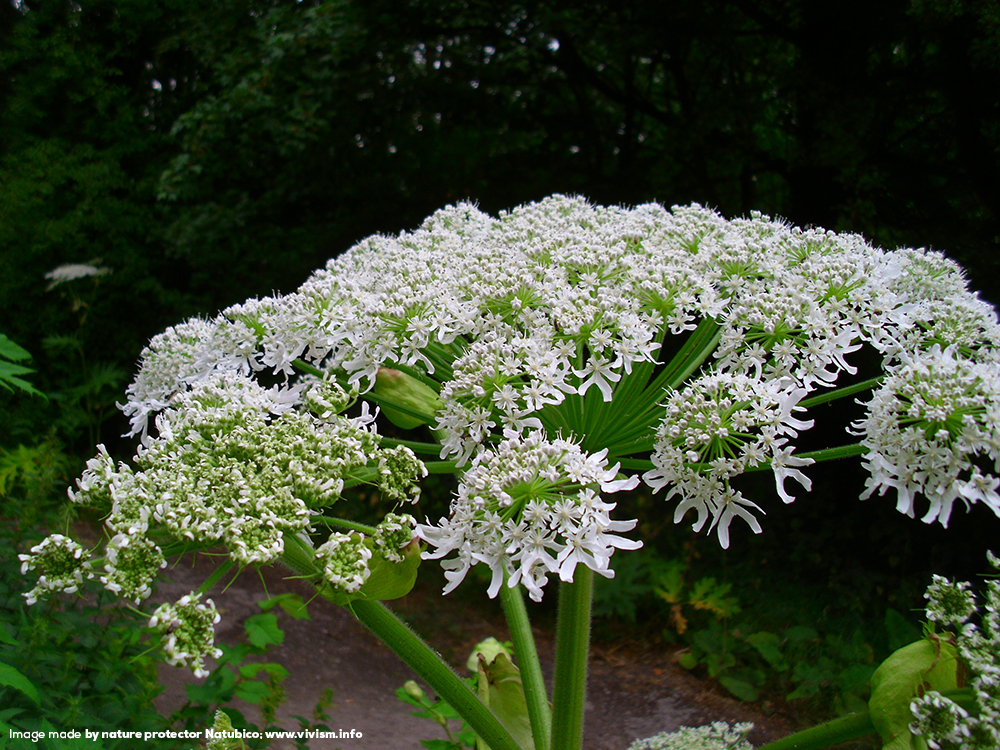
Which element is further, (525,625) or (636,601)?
(636,601)

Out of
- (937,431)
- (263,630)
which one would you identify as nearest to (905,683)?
(937,431)

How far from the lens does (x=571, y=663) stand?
2.19 metres

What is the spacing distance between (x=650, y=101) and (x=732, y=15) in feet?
4.59

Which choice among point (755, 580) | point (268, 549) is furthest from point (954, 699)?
point (755, 580)

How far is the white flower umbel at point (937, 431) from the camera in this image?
1.51m

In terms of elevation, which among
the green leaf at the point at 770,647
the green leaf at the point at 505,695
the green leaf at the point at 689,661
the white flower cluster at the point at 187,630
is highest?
the white flower cluster at the point at 187,630

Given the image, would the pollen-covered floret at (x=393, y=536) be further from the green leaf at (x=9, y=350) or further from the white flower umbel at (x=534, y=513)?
the green leaf at (x=9, y=350)

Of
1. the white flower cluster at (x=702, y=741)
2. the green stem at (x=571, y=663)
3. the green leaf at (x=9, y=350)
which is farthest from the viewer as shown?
the white flower cluster at (x=702, y=741)

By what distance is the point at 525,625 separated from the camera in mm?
2375

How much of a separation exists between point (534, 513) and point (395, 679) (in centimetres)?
550

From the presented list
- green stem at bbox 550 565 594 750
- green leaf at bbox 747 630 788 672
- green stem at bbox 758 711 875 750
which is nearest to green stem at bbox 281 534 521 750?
green stem at bbox 550 565 594 750

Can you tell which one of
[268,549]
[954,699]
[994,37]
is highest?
[994,37]

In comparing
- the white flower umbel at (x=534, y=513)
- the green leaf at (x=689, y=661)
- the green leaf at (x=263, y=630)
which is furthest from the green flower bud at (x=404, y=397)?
the green leaf at (x=689, y=661)

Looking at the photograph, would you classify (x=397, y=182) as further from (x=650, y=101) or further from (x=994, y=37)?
(x=994, y=37)
